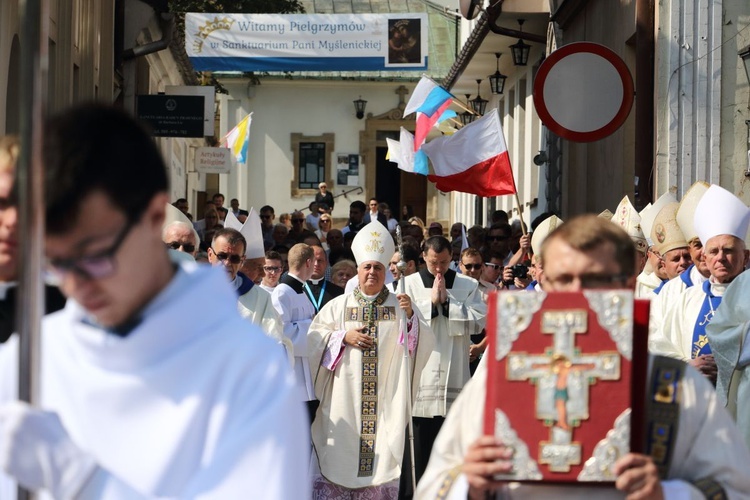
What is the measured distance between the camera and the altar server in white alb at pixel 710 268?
25.9 feet

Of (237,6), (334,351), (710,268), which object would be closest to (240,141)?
(237,6)

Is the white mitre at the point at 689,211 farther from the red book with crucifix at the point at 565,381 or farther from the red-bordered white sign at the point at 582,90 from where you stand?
the red book with crucifix at the point at 565,381

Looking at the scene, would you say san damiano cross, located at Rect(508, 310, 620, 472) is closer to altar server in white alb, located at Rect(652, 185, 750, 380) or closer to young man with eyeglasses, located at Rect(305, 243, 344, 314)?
altar server in white alb, located at Rect(652, 185, 750, 380)

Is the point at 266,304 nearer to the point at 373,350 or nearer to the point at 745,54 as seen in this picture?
the point at 373,350

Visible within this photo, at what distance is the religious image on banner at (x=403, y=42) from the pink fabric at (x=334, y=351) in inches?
637

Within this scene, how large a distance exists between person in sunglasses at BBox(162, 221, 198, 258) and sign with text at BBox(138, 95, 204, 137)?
41.7 ft

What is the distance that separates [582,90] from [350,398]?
360cm

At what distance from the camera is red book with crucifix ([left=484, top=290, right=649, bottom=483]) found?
3.23 metres

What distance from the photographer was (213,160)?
24.2 metres

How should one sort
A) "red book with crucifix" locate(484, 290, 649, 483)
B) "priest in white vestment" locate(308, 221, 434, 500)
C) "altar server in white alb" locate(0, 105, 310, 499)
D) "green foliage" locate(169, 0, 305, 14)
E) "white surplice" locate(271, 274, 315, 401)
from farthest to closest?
"green foliage" locate(169, 0, 305, 14)
"white surplice" locate(271, 274, 315, 401)
"priest in white vestment" locate(308, 221, 434, 500)
"red book with crucifix" locate(484, 290, 649, 483)
"altar server in white alb" locate(0, 105, 310, 499)

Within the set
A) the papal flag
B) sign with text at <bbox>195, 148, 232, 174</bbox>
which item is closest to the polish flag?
sign with text at <bbox>195, 148, 232, 174</bbox>

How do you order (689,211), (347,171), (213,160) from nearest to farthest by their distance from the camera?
(689,211)
(213,160)
(347,171)

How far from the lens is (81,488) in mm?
2633

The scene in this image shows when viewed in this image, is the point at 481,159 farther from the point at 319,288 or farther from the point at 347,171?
the point at 347,171
